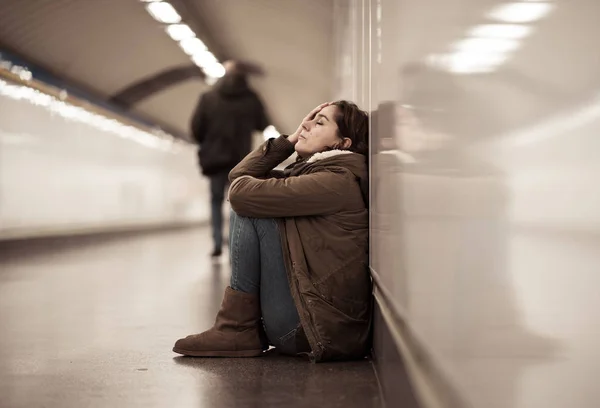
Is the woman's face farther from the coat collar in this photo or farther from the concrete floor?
the concrete floor

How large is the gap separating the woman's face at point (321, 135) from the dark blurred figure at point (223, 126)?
490cm

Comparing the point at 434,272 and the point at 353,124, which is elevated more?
the point at 353,124

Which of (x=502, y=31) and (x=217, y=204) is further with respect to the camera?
(x=217, y=204)

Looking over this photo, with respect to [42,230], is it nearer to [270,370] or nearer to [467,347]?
[270,370]

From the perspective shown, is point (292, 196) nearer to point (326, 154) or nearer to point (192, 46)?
point (326, 154)

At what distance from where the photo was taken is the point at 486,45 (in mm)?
1013

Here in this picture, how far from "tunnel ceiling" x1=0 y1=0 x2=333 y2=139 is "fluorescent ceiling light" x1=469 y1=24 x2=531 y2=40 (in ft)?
29.4

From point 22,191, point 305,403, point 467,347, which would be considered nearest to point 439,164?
point 467,347

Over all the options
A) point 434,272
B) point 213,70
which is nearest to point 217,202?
point 434,272

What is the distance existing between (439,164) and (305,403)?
1.10m

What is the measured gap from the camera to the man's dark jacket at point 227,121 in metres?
8.21

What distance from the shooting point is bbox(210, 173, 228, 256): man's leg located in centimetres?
830

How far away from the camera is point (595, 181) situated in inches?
25.1

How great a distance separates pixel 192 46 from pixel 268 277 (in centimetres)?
1288
